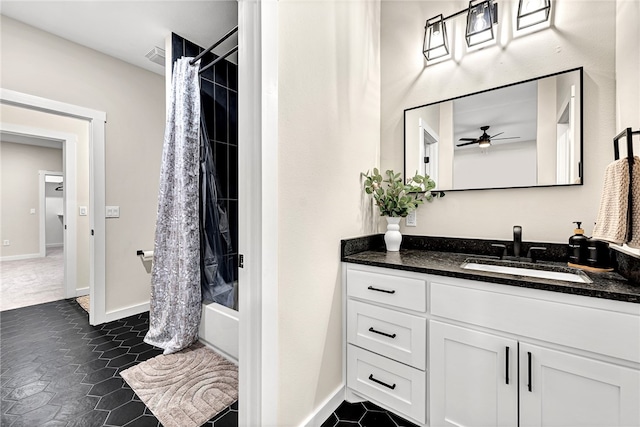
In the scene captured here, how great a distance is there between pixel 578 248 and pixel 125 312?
3643 mm

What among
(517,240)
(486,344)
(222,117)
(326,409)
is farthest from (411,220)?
(222,117)

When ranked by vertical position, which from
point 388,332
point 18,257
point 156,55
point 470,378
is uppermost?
point 156,55

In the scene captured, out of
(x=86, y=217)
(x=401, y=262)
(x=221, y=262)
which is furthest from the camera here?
(x=86, y=217)

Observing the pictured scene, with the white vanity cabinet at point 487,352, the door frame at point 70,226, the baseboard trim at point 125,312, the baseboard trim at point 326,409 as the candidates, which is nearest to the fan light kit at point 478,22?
the white vanity cabinet at point 487,352

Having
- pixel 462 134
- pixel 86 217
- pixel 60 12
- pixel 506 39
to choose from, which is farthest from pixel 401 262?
pixel 86 217

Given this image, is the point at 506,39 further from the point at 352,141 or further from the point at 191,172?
the point at 191,172

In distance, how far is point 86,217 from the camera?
11.3 ft

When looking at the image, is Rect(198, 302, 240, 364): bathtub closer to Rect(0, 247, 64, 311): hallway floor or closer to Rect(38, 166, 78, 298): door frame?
Rect(38, 166, 78, 298): door frame

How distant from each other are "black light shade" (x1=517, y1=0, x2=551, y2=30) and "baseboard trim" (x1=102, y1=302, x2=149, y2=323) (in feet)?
13.0

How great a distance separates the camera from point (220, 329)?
78.8 inches

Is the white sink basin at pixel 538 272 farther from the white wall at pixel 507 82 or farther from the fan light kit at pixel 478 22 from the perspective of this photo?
the fan light kit at pixel 478 22

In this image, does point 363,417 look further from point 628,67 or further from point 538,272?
point 628,67

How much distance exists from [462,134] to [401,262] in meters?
0.99

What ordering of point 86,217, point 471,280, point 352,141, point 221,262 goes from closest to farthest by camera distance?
point 471,280 < point 352,141 < point 221,262 < point 86,217
